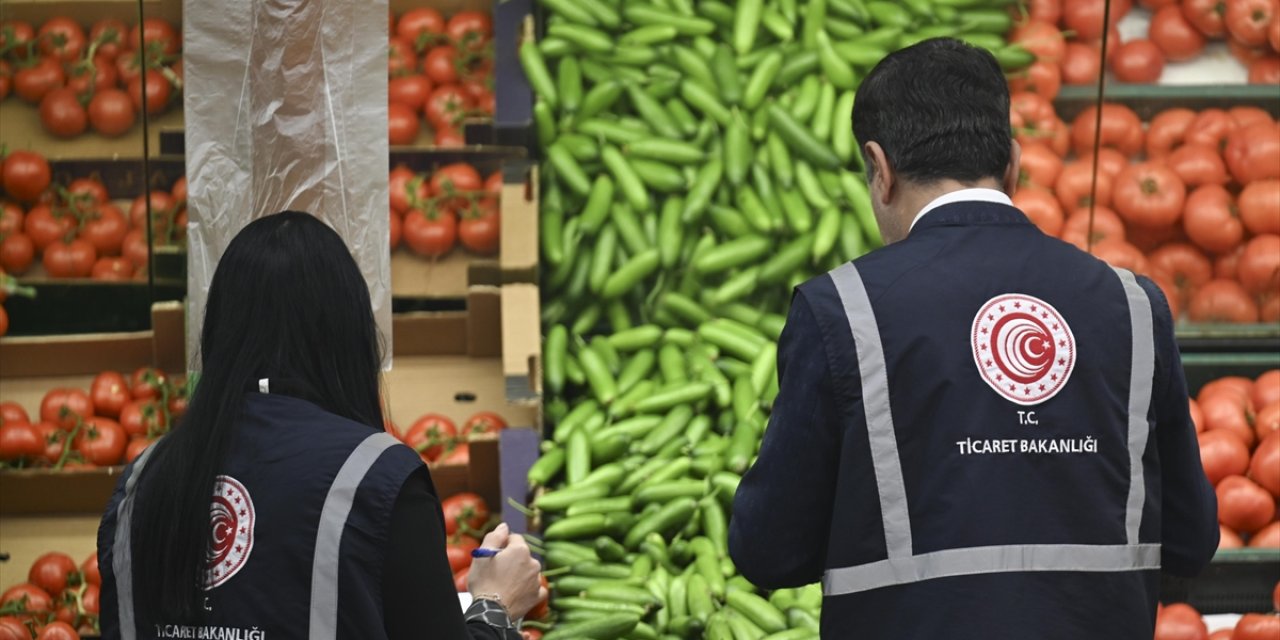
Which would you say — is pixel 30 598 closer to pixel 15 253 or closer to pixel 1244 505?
pixel 15 253

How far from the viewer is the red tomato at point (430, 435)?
3.65m

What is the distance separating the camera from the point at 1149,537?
6.01 ft

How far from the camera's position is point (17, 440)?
140 inches

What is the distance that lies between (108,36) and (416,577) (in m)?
2.99

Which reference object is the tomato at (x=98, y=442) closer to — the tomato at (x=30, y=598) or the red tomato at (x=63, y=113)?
the tomato at (x=30, y=598)

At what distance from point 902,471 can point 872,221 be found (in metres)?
2.28

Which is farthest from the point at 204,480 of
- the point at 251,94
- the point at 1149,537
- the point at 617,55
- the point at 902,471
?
the point at 617,55

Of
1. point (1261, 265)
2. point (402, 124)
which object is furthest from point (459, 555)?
point (1261, 265)

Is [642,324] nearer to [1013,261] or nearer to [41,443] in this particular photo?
[41,443]

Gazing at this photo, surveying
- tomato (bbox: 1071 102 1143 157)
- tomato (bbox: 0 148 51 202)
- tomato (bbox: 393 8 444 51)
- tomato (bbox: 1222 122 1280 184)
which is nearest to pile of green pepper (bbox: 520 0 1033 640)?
tomato (bbox: 1071 102 1143 157)

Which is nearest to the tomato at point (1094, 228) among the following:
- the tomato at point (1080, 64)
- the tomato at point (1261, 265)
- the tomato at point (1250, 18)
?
the tomato at point (1261, 265)

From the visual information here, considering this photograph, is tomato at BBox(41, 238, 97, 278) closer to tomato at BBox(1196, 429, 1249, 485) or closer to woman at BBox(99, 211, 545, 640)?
woman at BBox(99, 211, 545, 640)

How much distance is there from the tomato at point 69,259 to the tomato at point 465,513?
128cm

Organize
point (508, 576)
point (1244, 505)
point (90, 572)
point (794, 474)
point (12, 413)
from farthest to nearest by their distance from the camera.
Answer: point (12, 413) → point (1244, 505) → point (90, 572) → point (508, 576) → point (794, 474)
